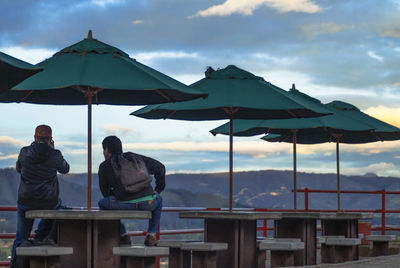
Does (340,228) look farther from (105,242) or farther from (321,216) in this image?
(105,242)

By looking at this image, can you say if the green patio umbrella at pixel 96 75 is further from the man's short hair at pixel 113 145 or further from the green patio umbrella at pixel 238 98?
the green patio umbrella at pixel 238 98

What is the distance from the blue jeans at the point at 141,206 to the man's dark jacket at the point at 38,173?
2.09ft

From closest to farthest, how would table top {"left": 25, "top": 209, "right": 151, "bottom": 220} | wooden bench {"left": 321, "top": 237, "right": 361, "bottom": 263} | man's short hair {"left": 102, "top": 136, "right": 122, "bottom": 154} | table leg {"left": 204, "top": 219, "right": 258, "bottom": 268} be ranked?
table top {"left": 25, "top": 209, "right": 151, "bottom": 220}
man's short hair {"left": 102, "top": 136, "right": 122, "bottom": 154}
table leg {"left": 204, "top": 219, "right": 258, "bottom": 268}
wooden bench {"left": 321, "top": 237, "right": 361, "bottom": 263}

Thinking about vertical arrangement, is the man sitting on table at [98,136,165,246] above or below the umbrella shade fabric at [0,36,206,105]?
below

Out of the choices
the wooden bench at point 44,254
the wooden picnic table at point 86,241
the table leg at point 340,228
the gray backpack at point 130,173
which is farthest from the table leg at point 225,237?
the table leg at point 340,228

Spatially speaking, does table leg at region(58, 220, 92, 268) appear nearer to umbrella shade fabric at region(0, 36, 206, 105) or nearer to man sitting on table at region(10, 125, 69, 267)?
man sitting on table at region(10, 125, 69, 267)

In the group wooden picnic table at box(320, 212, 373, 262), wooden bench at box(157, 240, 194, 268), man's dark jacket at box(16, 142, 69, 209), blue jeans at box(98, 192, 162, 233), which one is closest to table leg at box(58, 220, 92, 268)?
blue jeans at box(98, 192, 162, 233)

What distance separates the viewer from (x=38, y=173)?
916 cm

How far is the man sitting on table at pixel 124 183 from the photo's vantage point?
350 inches

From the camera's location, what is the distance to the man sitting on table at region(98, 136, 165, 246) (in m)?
8.88

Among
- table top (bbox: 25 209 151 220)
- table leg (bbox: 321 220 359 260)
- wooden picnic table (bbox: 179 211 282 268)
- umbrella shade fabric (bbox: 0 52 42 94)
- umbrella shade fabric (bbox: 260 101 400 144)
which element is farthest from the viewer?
umbrella shade fabric (bbox: 260 101 400 144)

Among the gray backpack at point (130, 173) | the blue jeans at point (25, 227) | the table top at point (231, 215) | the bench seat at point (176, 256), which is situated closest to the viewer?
the gray backpack at point (130, 173)

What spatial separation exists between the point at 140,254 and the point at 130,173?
1179mm

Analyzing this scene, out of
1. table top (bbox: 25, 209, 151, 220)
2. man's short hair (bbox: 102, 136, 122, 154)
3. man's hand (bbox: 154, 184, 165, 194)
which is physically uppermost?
man's short hair (bbox: 102, 136, 122, 154)
